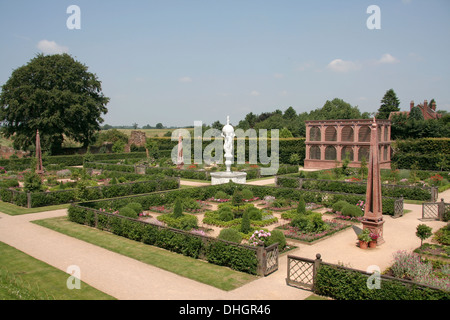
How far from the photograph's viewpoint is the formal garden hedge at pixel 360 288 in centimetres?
770

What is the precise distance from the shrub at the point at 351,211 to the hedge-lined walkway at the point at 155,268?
138 cm

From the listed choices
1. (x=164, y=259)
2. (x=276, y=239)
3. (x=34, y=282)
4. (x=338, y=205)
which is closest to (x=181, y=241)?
(x=164, y=259)

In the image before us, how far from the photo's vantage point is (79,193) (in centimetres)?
1886

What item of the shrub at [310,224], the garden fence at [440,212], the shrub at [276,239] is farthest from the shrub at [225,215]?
the garden fence at [440,212]

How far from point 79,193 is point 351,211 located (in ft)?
46.9

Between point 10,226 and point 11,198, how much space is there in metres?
6.60

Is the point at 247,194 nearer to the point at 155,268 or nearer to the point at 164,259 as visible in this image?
the point at 164,259

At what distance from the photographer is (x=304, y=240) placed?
552 inches

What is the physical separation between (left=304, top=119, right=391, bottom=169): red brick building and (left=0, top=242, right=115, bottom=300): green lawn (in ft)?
99.7

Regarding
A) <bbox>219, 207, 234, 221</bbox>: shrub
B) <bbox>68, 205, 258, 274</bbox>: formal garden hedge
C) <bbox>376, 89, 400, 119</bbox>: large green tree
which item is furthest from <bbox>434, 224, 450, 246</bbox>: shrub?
<bbox>376, 89, 400, 119</bbox>: large green tree

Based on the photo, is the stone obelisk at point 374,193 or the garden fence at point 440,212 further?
the garden fence at point 440,212

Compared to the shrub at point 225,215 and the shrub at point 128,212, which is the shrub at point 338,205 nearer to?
the shrub at point 225,215
